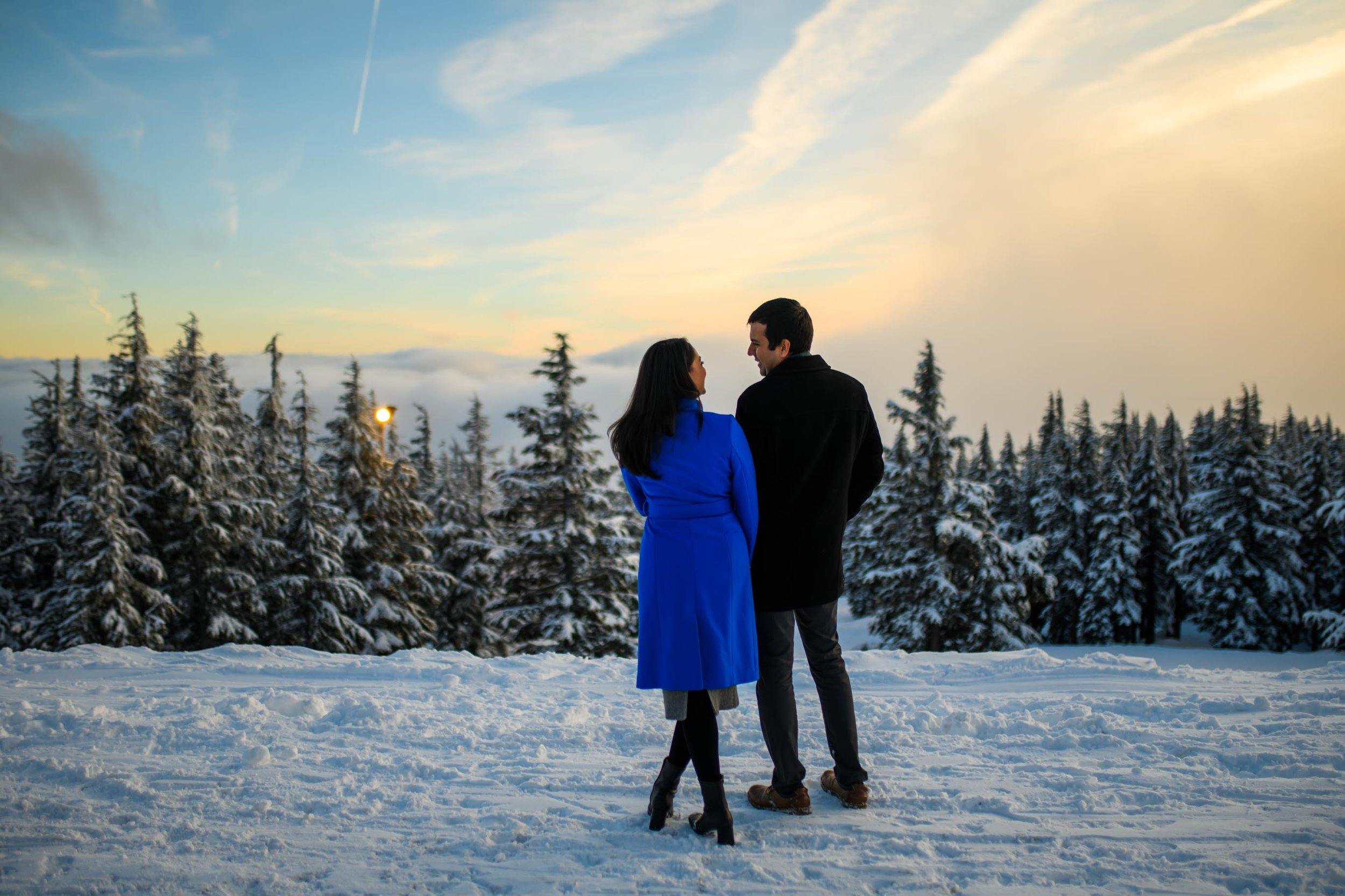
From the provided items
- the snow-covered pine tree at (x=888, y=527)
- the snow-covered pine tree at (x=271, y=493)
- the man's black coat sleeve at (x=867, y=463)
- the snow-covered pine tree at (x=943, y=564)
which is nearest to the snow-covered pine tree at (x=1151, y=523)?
the snow-covered pine tree at (x=943, y=564)

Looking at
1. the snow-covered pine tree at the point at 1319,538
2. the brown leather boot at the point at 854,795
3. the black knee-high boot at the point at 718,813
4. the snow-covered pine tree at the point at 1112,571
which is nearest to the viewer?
the black knee-high boot at the point at 718,813

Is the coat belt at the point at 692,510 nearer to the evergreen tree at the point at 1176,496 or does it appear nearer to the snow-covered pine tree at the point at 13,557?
the snow-covered pine tree at the point at 13,557

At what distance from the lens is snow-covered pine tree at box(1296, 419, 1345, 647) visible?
3297 cm

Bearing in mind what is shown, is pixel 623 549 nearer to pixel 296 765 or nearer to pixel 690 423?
pixel 296 765

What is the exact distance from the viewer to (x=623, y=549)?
20969 mm

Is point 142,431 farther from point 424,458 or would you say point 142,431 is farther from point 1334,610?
point 1334,610

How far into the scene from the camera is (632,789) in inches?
178

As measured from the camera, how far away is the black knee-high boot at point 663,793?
382 cm

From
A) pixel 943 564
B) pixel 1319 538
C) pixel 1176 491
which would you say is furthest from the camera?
pixel 1176 491

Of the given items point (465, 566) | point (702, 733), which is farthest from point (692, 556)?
point (465, 566)

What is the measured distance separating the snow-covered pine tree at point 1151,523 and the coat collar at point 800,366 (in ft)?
132

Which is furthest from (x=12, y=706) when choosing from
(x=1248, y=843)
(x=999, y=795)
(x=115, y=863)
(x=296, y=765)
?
(x=1248, y=843)

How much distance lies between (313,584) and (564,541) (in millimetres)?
8174

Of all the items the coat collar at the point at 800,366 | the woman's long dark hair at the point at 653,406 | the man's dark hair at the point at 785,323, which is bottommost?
the woman's long dark hair at the point at 653,406
